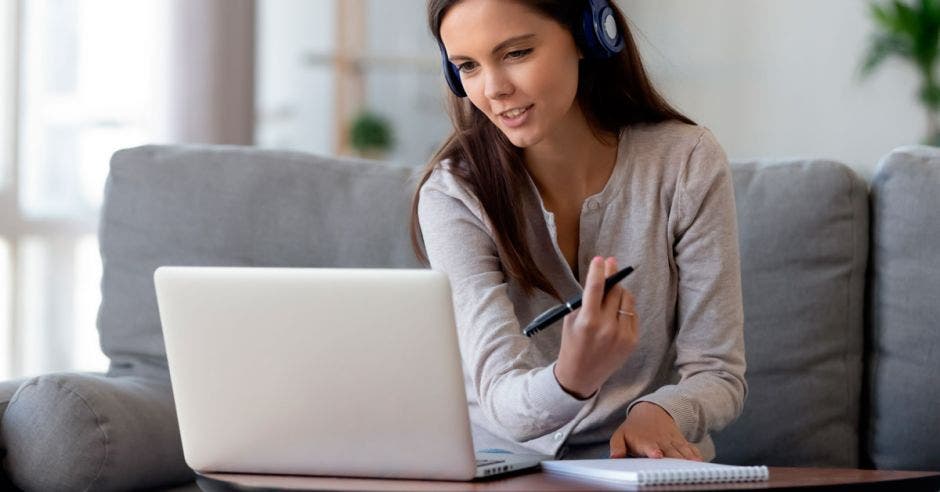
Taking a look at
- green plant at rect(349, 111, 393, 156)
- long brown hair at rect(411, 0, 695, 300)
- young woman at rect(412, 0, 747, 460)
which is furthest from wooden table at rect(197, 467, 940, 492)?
green plant at rect(349, 111, 393, 156)

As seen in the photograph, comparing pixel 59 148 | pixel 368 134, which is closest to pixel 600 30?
pixel 59 148

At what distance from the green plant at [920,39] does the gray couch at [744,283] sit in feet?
13.3

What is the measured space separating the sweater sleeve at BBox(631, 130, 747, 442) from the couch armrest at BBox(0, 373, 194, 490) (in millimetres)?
708

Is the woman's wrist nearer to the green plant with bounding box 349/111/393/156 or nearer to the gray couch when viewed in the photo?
the gray couch

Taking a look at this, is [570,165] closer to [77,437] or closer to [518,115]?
[518,115]

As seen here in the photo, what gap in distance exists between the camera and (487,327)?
1.46 meters

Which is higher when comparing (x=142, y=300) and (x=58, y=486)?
(x=142, y=300)

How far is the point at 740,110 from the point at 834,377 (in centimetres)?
469

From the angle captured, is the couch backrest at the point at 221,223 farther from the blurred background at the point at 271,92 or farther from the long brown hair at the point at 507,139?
the blurred background at the point at 271,92

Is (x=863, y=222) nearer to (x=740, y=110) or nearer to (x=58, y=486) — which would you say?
Answer: (x=58, y=486)

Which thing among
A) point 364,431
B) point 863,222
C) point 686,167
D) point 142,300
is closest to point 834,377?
point 863,222

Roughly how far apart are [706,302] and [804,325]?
40 cm

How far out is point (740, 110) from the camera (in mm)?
6352

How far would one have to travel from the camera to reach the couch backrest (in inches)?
78.0
